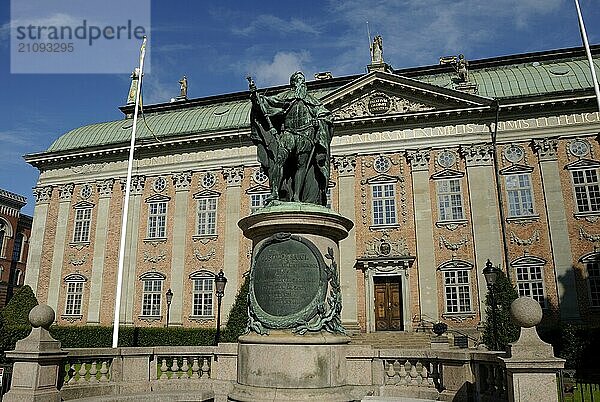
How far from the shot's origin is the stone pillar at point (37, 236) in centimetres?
3503

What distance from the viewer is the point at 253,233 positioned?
28.5 ft

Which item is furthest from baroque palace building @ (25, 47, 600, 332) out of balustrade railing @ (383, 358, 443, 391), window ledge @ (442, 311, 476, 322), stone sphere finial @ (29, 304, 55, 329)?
stone sphere finial @ (29, 304, 55, 329)

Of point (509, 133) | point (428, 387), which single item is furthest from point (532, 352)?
point (509, 133)

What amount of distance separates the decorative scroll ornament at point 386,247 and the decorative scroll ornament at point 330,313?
20.3m

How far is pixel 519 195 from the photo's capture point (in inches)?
1081

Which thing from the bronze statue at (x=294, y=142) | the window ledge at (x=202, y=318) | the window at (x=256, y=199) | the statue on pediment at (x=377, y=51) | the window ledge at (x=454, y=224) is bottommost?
the window ledge at (x=202, y=318)

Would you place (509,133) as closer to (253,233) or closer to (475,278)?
(475,278)

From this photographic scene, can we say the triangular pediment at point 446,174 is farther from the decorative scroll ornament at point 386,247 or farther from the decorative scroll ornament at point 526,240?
the decorative scroll ornament at point 526,240

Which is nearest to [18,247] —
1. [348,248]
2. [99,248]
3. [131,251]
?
[99,248]

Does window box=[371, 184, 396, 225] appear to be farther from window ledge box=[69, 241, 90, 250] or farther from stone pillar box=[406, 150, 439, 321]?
window ledge box=[69, 241, 90, 250]

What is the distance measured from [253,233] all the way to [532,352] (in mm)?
4760

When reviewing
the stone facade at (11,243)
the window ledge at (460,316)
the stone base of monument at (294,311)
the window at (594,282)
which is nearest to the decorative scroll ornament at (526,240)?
the window at (594,282)

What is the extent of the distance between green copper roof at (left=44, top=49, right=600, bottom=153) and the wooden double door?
12551 millimetres

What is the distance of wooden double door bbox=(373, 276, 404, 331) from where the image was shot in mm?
27578
